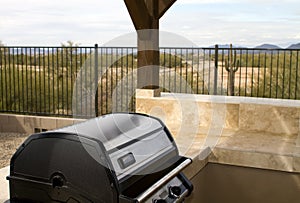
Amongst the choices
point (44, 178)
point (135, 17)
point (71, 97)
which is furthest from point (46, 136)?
point (71, 97)

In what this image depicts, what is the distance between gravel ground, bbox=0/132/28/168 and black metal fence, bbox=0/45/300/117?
67 centimetres

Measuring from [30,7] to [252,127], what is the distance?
4517mm

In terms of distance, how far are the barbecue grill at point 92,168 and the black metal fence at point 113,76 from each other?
3353 mm

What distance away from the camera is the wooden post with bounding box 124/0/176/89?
3.52 m

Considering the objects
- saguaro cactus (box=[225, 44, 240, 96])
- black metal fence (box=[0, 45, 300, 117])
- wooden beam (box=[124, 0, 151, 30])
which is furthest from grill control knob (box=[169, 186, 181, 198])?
saguaro cactus (box=[225, 44, 240, 96])

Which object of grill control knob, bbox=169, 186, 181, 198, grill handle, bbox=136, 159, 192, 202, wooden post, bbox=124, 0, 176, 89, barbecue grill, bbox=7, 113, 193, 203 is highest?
wooden post, bbox=124, 0, 176, 89

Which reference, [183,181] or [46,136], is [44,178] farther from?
[183,181]

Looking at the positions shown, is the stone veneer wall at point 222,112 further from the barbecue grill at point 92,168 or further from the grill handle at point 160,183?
the barbecue grill at point 92,168

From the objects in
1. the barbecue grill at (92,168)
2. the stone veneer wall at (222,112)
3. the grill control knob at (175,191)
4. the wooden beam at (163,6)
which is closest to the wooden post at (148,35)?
the wooden beam at (163,6)

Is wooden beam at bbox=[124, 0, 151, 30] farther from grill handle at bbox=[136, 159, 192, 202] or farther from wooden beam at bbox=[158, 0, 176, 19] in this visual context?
grill handle at bbox=[136, 159, 192, 202]

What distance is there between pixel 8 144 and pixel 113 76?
2.05 m

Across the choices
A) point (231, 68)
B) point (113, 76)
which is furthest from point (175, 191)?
point (113, 76)

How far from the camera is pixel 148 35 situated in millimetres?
3758

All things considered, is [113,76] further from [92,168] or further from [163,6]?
[92,168]
